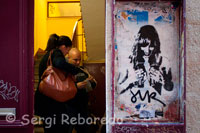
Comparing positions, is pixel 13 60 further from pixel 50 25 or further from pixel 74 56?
pixel 50 25

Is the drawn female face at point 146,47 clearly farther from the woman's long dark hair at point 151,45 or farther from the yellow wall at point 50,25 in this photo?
the yellow wall at point 50,25

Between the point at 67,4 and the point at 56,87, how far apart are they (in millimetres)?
9068

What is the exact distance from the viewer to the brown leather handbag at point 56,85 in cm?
366

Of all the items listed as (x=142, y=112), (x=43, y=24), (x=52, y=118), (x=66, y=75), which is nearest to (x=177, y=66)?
(x=142, y=112)

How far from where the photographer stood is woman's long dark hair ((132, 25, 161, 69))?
340 cm

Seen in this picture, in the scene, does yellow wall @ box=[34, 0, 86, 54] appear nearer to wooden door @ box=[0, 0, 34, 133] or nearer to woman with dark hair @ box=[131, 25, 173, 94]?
wooden door @ box=[0, 0, 34, 133]

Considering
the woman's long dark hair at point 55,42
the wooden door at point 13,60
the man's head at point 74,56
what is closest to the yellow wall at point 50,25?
the man's head at point 74,56

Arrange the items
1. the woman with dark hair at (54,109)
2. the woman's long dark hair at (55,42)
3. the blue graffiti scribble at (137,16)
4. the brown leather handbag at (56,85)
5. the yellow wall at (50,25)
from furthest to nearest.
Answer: the yellow wall at (50,25) < the woman's long dark hair at (55,42) < the woman with dark hair at (54,109) < the brown leather handbag at (56,85) < the blue graffiti scribble at (137,16)

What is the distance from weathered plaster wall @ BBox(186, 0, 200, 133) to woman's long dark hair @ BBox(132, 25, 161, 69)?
15.8 inches

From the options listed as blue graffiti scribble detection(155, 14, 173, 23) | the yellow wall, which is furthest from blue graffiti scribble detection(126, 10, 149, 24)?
the yellow wall

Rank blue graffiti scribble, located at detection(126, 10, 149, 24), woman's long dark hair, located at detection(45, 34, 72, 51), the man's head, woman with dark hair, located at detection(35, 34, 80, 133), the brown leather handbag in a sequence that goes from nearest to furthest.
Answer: blue graffiti scribble, located at detection(126, 10, 149, 24) < the brown leather handbag < woman with dark hair, located at detection(35, 34, 80, 133) < woman's long dark hair, located at detection(45, 34, 72, 51) < the man's head

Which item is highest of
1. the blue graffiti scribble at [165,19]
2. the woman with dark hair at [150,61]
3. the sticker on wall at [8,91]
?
the blue graffiti scribble at [165,19]

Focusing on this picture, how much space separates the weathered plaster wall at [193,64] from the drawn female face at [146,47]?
477 millimetres

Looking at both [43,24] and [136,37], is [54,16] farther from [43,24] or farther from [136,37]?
[136,37]
